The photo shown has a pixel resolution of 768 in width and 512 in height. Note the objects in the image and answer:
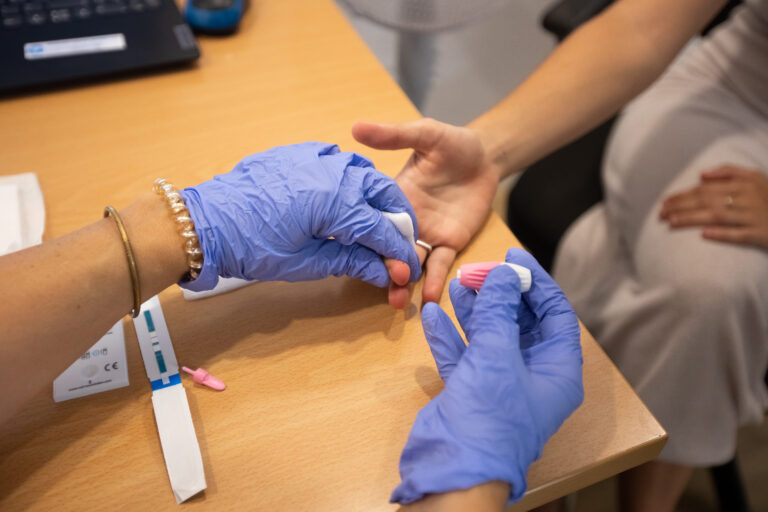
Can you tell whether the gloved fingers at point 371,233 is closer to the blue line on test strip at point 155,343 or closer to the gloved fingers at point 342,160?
the gloved fingers at point 342,160

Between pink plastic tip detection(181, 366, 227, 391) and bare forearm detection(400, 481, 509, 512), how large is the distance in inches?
8.8

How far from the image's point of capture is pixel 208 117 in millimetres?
858

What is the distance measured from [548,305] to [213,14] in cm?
72

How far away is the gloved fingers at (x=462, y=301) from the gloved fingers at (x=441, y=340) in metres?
0.04

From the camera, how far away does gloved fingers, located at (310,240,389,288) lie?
65 cm

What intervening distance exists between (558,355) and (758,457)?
3.59ft

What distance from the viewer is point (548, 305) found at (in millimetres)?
606

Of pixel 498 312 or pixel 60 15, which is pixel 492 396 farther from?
pixel 60 15

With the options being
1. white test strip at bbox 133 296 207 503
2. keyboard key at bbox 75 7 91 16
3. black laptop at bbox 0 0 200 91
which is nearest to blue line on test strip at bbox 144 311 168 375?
white test strip at bbox 133 296 207 503

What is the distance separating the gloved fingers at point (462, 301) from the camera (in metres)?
0.62

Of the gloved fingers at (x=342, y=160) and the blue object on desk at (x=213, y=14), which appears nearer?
the gloved fingers at (x=342, y=160)

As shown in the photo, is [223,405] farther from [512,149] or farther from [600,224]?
[600,224]

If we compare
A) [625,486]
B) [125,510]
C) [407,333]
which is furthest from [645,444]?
[625,486]

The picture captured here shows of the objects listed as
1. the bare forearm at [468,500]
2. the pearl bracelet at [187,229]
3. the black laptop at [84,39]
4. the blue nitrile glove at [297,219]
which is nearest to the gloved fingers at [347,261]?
the blue nitrile glove at [297,219]
